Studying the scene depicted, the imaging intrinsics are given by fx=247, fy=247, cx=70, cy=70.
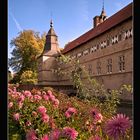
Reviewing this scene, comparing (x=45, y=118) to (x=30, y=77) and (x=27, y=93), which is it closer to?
(x=30, y=77)

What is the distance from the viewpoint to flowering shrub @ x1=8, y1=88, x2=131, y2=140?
69 centimetres

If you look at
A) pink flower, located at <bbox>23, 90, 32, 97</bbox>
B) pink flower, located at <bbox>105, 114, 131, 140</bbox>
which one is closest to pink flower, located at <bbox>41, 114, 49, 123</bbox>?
pink flower, located at <bbox>23, 90, 32, 97</bbox>

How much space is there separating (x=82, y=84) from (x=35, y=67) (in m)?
0.43

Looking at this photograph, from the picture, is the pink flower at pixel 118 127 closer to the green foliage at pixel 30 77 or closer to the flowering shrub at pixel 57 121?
the flowering shrub at pixel 57 121

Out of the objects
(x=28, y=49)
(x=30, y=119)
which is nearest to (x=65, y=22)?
(x=28, y=49)
